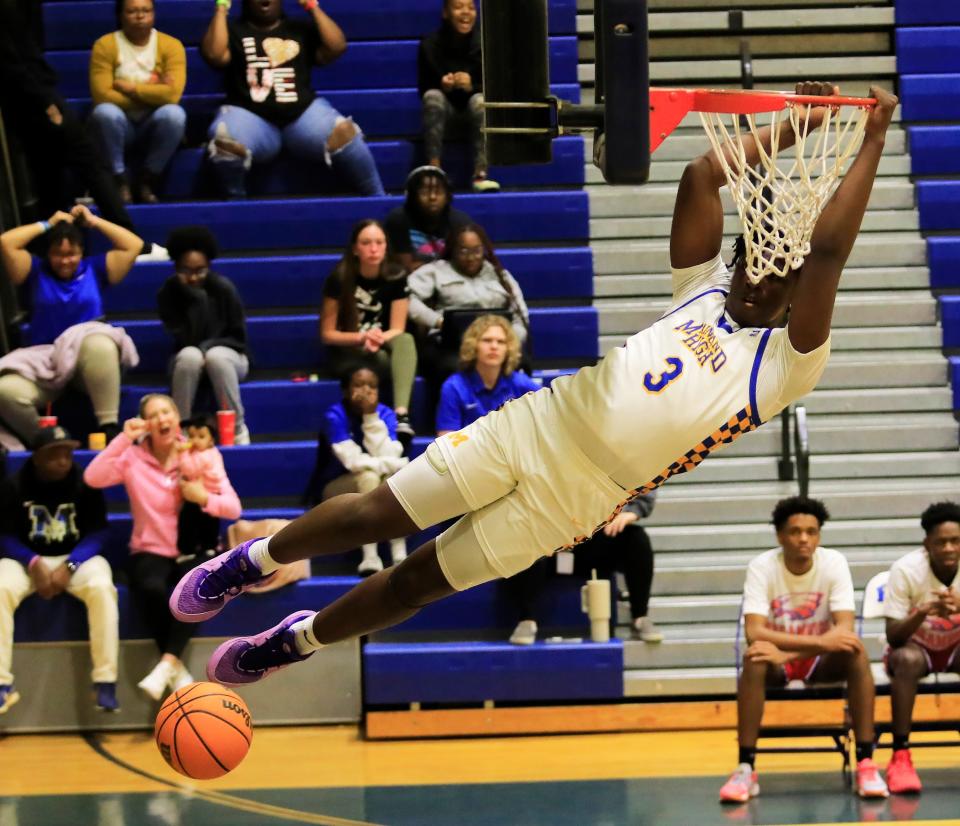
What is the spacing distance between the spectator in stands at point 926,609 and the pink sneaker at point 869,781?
330mm

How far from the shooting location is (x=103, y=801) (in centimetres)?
724

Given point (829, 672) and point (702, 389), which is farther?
point (829, 672)

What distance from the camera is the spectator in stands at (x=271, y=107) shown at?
10.4m

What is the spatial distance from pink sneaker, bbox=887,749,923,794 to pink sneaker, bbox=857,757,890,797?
0.05 m

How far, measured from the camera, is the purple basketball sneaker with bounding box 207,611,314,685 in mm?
5660

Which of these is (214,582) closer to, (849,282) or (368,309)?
(368,309)

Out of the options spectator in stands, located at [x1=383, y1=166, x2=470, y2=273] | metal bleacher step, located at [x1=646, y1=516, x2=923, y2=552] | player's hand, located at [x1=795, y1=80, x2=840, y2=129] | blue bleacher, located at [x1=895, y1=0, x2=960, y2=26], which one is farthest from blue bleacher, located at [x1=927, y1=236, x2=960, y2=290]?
player's hand, located at [x1=795, y1=80, x2=840, y2=129]

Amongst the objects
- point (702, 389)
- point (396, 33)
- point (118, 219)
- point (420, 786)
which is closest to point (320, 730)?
point (420, 786)

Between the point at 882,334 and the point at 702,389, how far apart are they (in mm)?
5329

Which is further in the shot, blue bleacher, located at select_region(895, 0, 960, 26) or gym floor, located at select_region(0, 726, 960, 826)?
blue bleacher, located at select_region(895, 0, 960, 26)

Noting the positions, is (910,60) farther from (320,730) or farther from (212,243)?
(320,730)

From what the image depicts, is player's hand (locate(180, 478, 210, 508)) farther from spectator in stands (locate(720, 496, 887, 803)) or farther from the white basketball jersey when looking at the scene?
the white basketball jersey

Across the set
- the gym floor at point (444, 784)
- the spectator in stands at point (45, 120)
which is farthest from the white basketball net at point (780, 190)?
the spectator in stands at point (45, 120)

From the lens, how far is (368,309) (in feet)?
30.7
